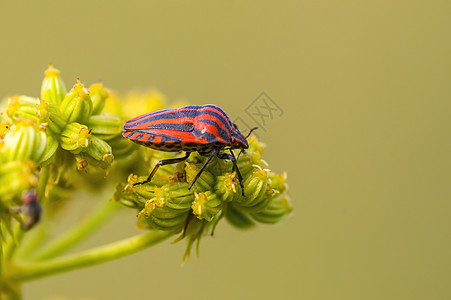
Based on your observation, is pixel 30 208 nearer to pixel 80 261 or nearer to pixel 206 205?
pixel 206 205

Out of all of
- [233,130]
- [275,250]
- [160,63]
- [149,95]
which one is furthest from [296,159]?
[233,130]

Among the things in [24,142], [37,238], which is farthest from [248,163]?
[37,238]

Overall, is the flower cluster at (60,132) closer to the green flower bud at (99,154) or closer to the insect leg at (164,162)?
the green flower bud at (99,154)

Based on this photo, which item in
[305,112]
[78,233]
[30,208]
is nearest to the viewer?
[30,208]

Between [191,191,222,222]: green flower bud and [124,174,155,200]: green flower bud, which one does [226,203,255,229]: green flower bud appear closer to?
[191,191,222,222]: green flower bud

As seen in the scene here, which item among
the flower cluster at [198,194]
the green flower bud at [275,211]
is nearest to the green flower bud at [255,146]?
the flower cluster at [198,194]

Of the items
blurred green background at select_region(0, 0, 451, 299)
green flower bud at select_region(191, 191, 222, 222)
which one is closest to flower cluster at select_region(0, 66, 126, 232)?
green flower bud at select_region(191, 191, 222, 222)
